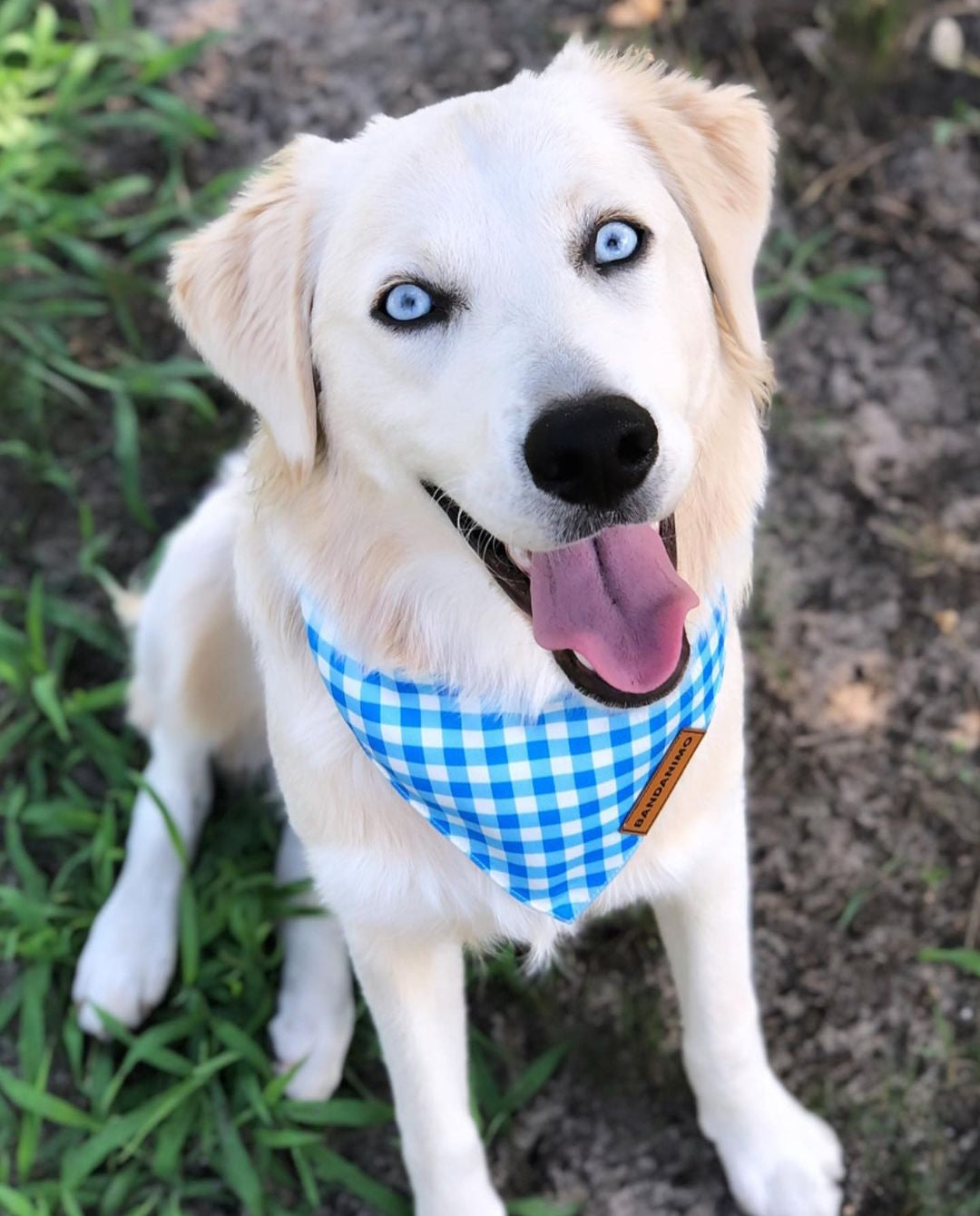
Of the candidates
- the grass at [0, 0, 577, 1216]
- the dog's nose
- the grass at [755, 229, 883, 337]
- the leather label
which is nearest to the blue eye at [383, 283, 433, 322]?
the dog's nose

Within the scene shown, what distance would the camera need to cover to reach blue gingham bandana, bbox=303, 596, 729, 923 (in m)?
2.33

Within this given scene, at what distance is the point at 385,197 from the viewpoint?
210 centimetres

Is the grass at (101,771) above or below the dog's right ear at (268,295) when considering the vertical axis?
below

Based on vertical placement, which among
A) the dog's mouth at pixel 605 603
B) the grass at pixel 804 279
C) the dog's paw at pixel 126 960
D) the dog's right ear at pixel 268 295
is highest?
the dog's right ear at pixel 268 295

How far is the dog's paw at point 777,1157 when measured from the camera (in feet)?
9.43

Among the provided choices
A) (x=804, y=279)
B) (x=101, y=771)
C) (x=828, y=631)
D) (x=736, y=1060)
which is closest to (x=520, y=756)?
(x=736, y=1060)

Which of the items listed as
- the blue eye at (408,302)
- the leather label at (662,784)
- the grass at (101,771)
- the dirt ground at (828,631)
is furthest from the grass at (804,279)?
the blue eye at (408,302)

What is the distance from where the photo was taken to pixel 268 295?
2.22m

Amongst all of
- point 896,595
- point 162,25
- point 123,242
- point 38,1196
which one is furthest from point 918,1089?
point 162,25

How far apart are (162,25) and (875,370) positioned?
8.75 ft

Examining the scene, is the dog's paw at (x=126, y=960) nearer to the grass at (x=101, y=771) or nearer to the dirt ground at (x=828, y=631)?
the grass at (x=101, y=771)

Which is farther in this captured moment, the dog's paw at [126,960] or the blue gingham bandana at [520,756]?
the dog's paw at [126,960]

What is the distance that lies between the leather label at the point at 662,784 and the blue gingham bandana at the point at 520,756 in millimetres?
11

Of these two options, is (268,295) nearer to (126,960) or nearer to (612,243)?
(612,243)
